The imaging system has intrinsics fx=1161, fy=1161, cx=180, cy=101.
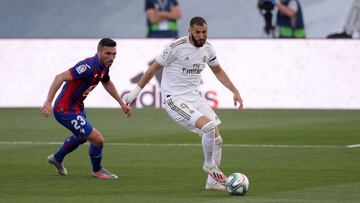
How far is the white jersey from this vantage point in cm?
1335

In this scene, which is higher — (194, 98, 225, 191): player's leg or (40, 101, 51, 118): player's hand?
(40, 101, 51, 118): player's hand

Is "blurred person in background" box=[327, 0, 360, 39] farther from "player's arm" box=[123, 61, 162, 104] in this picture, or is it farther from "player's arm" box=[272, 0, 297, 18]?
"player's arm" box=[123, 61, 162, 104]

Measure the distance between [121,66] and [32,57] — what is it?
217 cm

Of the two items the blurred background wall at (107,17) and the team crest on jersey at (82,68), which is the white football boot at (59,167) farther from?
the blurred background wall at (107,17)

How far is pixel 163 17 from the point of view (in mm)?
28156

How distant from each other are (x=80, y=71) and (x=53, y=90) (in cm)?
50

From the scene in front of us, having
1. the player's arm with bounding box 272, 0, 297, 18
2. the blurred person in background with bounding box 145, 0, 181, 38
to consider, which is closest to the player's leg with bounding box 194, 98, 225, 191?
the blurred person in background with bounding box 145, 0, 181, 38

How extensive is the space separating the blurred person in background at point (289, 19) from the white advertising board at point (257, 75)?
55.5 inches

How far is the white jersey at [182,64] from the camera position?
13.4 meters

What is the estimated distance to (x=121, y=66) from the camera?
27.0m

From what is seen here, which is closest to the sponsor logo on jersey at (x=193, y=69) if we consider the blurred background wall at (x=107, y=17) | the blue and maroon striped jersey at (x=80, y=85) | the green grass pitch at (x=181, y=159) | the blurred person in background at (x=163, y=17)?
the blue and maroon striped jersey at (x=80, y=85)

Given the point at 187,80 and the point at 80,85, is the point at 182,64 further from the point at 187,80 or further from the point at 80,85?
the point at 80,85

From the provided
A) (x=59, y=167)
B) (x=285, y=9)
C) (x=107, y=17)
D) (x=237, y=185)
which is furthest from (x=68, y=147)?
(x=107, y=17)

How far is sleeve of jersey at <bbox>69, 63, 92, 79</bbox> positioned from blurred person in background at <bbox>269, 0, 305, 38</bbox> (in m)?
14.6
